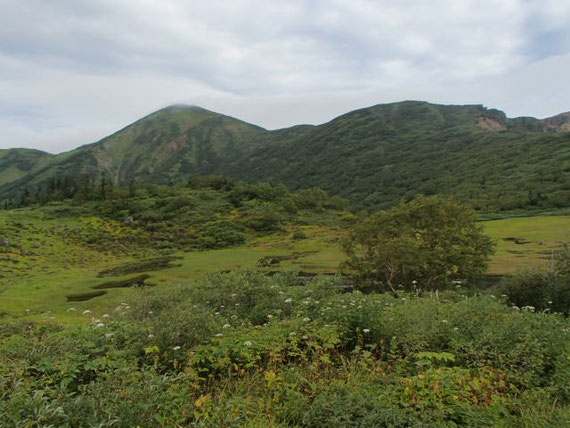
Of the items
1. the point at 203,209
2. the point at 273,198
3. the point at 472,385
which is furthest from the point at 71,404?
the point at 273,198

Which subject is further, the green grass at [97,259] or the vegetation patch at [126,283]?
the vegetation patch at [126,283]

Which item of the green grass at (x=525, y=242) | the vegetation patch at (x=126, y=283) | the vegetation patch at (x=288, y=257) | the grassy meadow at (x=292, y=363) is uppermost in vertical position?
the grassy meadow at (x=292, y=363)

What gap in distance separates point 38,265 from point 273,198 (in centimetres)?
6273

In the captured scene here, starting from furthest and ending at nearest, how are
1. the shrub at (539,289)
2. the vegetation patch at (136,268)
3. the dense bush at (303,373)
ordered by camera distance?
the vegetation patch at (136,268) < the shrub at (539,289) < the dense bush at (303,373)

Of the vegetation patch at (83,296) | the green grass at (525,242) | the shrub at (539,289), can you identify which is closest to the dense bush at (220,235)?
the vegetation patch at (83,296)

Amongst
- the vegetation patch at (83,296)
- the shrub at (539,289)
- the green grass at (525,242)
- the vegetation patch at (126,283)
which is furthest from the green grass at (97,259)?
the shrub at (539,289)

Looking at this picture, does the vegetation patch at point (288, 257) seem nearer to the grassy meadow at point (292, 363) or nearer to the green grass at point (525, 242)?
the green grass at point (525, 242)

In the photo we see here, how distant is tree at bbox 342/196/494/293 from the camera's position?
2688cm

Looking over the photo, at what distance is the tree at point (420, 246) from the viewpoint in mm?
26875

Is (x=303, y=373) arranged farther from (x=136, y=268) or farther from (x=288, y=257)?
(x=288, y=257)

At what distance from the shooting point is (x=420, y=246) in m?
28.2

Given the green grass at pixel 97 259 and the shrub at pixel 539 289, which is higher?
the shrub at pixel 539 289

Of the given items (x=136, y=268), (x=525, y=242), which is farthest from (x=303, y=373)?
(x=525, y=242)

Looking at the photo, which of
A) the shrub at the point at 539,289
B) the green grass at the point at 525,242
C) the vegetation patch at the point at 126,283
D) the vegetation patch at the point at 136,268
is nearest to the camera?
the shrub at the point at 539,289
